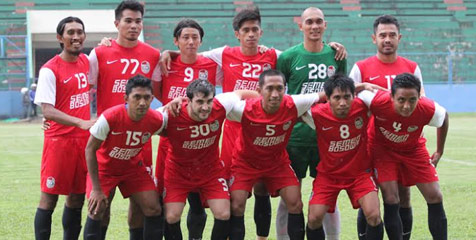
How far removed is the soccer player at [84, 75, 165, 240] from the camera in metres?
5.61

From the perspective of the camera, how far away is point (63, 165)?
600 cm

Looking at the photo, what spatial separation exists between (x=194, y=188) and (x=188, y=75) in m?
1.13

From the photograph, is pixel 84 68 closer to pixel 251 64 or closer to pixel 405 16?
pixel 251 64

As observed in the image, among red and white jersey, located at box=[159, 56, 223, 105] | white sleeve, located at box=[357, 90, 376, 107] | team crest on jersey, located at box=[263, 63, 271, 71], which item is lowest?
white sleeve, located at box=[357, 90, 376, 107]

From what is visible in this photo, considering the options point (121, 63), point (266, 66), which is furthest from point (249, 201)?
point (121, 63)

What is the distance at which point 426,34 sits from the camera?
32.1m

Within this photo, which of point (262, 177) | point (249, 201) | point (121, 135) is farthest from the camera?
point (249, 201)

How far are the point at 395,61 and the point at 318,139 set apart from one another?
1.04 meters

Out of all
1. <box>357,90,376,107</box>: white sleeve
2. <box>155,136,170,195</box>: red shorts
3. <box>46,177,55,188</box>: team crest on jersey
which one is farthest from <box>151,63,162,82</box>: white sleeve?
<box>357,90,376,107</box>: white sleeve

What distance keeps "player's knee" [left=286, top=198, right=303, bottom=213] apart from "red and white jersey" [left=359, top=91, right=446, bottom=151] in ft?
3.05

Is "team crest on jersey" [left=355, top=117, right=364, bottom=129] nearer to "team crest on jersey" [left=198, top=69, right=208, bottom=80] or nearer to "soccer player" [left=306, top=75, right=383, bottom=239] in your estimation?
"soccer player" [left=306, top=75, right=383, bottom=239]

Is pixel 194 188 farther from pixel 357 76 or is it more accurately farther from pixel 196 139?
pixel 357 76

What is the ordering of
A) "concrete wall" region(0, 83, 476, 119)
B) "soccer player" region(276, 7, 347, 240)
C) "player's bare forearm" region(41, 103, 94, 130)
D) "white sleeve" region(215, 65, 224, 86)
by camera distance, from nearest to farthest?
1. "player's bare forearm" region(41, 103, 94, 130)
2. "soccer player" region(276, 7, 347, 240)
3. "white sleeve" region(215, 65, 224, 86)
4. "concrete wall" region(0, 83, 476, 119)

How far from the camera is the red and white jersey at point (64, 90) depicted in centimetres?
596
